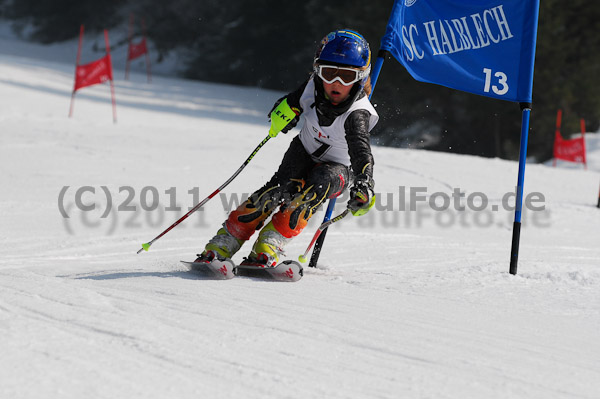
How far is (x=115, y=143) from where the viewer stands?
9367mm

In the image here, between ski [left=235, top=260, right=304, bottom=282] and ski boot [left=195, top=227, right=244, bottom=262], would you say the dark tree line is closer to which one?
ski boot [left=195, top=227, right=244, bottom=262]

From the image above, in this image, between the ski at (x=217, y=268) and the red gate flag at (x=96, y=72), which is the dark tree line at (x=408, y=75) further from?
the ski at (x=217, y=268)

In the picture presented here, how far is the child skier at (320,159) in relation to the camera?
12.0 ft

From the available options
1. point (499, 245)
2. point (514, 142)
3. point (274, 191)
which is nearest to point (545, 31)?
point (514, 142)

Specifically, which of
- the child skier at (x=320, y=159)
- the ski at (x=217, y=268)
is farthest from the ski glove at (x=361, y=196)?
the ski at (x=217, y=268)

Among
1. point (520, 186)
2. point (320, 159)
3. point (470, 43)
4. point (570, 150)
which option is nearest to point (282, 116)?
point (320, 159)

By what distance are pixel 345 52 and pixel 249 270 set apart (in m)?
1.29

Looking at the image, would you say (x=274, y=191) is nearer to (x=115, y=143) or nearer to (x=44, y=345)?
(x=44, y=345)

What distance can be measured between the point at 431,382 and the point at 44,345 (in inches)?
49.7

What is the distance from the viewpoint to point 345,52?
12.0ft

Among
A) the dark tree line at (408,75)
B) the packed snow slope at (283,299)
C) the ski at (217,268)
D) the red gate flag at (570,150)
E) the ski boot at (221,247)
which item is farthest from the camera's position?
the dark tree line at (408,75)

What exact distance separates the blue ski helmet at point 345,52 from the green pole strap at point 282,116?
396 mm

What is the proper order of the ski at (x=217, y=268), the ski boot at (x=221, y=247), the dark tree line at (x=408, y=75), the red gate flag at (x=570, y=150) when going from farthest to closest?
the dark tree line at (x=408, y=75) → the red gate flag at (x=570, y=150) → the ski boot at (x=221, y=247) → the ski at (x=217, y=268)

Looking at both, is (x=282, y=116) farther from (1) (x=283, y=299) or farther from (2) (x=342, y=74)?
(1) (x=283, y=299)
